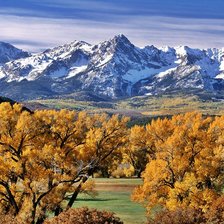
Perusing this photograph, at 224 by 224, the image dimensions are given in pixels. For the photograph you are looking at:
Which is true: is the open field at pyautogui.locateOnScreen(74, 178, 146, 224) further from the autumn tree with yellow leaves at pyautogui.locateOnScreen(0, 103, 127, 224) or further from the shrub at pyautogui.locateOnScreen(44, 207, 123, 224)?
the shrub at pyautogui.locateOnScreen(44, 207, 123, 224)

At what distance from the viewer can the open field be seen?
68750 mm

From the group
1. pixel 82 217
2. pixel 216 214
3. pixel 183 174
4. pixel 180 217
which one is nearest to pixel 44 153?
pixel 82 217

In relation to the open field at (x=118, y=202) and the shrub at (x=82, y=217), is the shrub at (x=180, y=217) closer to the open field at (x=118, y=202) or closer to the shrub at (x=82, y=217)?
the shrub at (x=82, y=217)

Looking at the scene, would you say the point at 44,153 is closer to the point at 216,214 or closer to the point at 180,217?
the point at 180,217

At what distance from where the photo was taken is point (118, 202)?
82.2 metres

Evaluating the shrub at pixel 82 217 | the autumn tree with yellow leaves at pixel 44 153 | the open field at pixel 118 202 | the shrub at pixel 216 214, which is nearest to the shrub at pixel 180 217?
the shrub at pixel 216 214

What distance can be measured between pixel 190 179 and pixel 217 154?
759cm

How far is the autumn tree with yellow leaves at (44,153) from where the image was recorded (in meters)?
51.0

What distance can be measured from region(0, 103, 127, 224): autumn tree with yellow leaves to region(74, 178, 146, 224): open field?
1184 centimetres

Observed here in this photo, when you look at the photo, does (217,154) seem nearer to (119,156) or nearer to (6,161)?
(119,156)

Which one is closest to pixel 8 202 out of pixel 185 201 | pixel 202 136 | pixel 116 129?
pixel 116 129

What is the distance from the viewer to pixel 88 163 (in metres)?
59.2

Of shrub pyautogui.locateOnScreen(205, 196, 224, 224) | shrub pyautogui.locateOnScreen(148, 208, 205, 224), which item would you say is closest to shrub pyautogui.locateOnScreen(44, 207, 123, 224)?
shrub pyautogui.locateOnScreen(148, 208, 205, 224)

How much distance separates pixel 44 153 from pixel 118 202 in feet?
110
